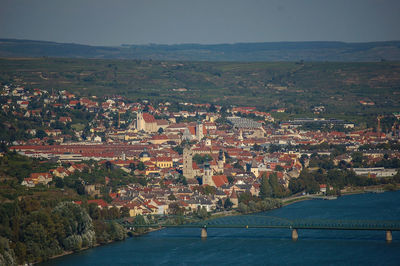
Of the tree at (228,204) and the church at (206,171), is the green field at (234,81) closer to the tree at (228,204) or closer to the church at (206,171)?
the church at (206,171)

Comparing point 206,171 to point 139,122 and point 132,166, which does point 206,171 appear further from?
point 139,122

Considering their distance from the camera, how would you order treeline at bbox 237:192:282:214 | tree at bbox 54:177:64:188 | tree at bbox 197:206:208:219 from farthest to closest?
tree at bbox 54:177:64:188
treeline at bbox 237:192:282:214
tree at bbox 197:206:208:219

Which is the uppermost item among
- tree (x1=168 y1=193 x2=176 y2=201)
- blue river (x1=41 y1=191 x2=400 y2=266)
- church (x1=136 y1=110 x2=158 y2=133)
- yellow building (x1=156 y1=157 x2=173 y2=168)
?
blue river (x1=41 y1=191 x2=400 y2=266)

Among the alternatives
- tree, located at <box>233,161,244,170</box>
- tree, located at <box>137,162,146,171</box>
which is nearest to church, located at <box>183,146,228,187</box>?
tree, located at <box>233,161,244,170</box>

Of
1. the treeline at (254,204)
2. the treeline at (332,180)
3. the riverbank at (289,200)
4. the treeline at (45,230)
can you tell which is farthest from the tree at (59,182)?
the treeline at (332,180)

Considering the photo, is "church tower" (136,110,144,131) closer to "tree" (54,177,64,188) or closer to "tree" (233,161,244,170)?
"tree" (233,161,244,170)

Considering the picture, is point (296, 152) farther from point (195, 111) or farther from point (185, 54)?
point (185, 54)
